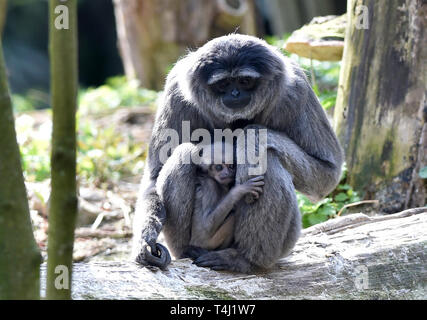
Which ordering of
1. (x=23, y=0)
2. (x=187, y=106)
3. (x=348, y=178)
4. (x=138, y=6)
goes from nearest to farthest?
1. (x=187, y=106)
2. (x=348, y=178)
3. (x=138, y=6)
4. (x=23, y=0)

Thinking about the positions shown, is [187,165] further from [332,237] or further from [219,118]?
[332,237]

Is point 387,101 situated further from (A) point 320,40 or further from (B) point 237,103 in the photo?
(B) point 237,103

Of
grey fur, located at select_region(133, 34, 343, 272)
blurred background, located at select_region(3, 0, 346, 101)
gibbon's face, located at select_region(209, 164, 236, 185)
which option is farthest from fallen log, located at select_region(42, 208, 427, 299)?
blurred background, located at select_region(3, 0, 346, 101)

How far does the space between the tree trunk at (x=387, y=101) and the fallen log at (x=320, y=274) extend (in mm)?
876

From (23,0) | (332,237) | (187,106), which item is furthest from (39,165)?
(23,0)

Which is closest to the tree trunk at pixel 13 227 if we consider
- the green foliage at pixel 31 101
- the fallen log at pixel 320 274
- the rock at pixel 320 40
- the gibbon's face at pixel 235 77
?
the fallen log at pixel 320 274

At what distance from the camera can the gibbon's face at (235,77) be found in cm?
551

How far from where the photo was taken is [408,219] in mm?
6352

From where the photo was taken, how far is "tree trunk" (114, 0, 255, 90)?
49.9 feet

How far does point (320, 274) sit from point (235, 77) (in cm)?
195

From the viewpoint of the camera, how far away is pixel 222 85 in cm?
567

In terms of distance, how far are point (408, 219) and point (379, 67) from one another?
6.52 ft

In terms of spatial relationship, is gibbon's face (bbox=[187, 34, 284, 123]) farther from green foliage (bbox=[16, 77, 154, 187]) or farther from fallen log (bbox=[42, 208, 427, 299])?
green foliage (bbox=[16, 77, 154, 187])

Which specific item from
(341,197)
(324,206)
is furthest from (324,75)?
(324,206)
